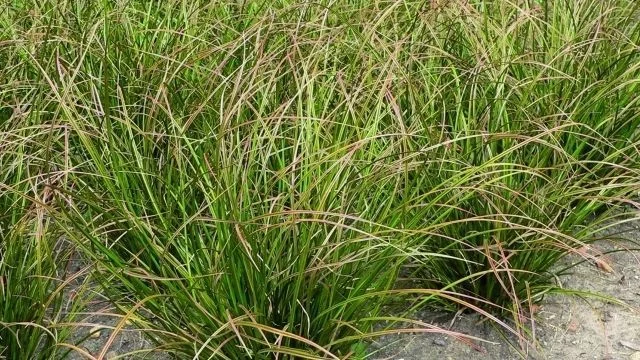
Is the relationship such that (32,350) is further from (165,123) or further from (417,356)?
(417,356)

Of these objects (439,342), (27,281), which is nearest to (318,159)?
(439,342)

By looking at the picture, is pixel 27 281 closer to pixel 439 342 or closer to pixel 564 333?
pixel 439 342

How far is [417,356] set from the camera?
91.1 inches

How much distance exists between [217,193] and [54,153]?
2.20 feet

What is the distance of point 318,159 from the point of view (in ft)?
7.58

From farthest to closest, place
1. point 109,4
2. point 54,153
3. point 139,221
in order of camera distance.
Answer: point 109,4
point 54,153
point 139,221

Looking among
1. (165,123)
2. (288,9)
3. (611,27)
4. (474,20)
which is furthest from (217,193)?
(611,27)

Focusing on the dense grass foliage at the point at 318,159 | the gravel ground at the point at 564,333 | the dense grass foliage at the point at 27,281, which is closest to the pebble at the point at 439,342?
the gravel ground at the point at 564,333

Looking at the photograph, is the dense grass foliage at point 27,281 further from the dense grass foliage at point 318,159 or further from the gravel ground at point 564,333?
the gravel ground at point 564,333

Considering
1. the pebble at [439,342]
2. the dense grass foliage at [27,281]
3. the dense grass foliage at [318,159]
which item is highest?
the dense grass foliage at [318,159]

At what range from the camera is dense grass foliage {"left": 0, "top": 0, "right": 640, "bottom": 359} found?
2.07 m

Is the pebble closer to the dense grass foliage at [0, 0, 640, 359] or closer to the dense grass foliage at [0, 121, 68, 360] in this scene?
the dense grass foliage at [0, 0, 640, 359]

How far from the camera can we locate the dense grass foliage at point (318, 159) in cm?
207

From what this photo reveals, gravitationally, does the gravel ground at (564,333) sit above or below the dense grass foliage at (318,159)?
below
